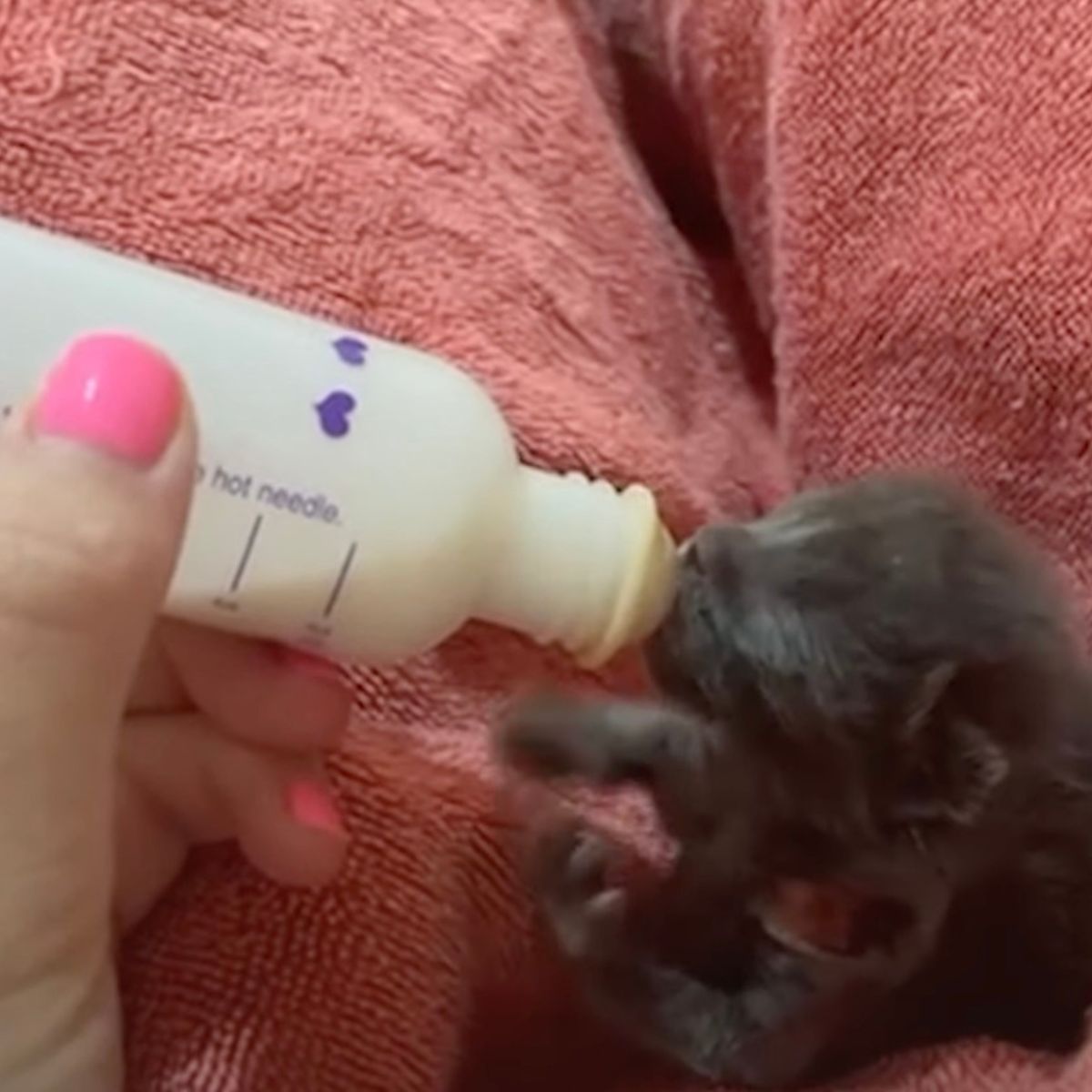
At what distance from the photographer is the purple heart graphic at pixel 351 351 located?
63 centimetres

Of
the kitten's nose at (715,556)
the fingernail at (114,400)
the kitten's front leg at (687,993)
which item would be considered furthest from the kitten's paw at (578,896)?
the fingernail at (114,400)

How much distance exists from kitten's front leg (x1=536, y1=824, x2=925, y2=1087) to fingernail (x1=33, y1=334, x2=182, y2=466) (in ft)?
0.79

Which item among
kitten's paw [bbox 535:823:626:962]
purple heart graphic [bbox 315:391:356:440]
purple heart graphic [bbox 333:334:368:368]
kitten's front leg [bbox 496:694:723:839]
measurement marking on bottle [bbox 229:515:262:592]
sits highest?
purple heart graphic [bbox 333:334:368:368]

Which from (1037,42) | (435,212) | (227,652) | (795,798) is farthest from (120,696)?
(1037,42)

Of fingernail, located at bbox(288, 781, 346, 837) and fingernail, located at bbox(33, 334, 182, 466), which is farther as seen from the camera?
fingernail, located at bbox(288, 781, 346, 837)

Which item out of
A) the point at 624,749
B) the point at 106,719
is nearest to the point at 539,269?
the point at 624,749

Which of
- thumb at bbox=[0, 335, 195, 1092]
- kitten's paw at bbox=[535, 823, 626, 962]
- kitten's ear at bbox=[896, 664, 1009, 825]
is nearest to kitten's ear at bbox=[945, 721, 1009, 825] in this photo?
kitten's ear at bbox=[896, 664, 1009, 825]

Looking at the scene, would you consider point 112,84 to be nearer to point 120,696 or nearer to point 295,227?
point 295,227

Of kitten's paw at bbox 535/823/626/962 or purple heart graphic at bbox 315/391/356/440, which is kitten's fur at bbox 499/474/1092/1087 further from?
purple heart graphic at bbox 315/391/356/440

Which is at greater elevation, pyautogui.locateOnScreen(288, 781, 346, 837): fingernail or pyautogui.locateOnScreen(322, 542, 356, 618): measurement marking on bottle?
pyautogui.locateOnScreen(322, 542, 356, 618): measurement marking on bottle

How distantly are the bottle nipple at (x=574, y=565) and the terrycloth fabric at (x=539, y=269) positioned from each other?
10cm

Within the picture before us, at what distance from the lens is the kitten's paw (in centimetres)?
73

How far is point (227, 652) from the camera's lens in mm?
662

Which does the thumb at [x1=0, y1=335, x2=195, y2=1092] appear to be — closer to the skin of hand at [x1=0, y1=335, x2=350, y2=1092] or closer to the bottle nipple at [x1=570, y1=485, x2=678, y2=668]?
the skin of hand at [x1=0, y1=335, x2=350, y2=1092]
